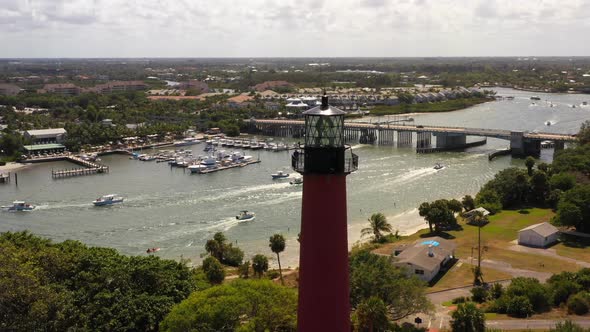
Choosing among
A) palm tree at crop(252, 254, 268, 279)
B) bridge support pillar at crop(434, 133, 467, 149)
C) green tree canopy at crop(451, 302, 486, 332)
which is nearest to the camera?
green tree canopy at crop(451, 302, 486, 332)

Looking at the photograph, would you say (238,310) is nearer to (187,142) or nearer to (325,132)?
(325,132)

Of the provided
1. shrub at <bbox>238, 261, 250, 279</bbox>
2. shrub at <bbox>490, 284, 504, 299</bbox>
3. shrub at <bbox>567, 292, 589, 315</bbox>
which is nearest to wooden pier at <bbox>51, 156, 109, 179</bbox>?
shrub at <bbox>238, 261, 250, 279</bbox>

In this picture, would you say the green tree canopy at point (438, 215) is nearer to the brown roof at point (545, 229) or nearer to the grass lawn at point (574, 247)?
the brown roof at point (545, 229)

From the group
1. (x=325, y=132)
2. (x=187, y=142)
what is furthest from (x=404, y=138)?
(x=325, y=132)

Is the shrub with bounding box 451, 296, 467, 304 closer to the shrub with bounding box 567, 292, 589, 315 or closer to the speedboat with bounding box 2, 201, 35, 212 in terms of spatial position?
the shrub with bounding box 567, 292, 589, 315

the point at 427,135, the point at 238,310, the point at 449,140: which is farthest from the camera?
the point at 427,135

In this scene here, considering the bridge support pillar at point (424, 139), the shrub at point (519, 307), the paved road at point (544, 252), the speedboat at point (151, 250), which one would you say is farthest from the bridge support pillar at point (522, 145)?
the shrub at point (519, 307)
